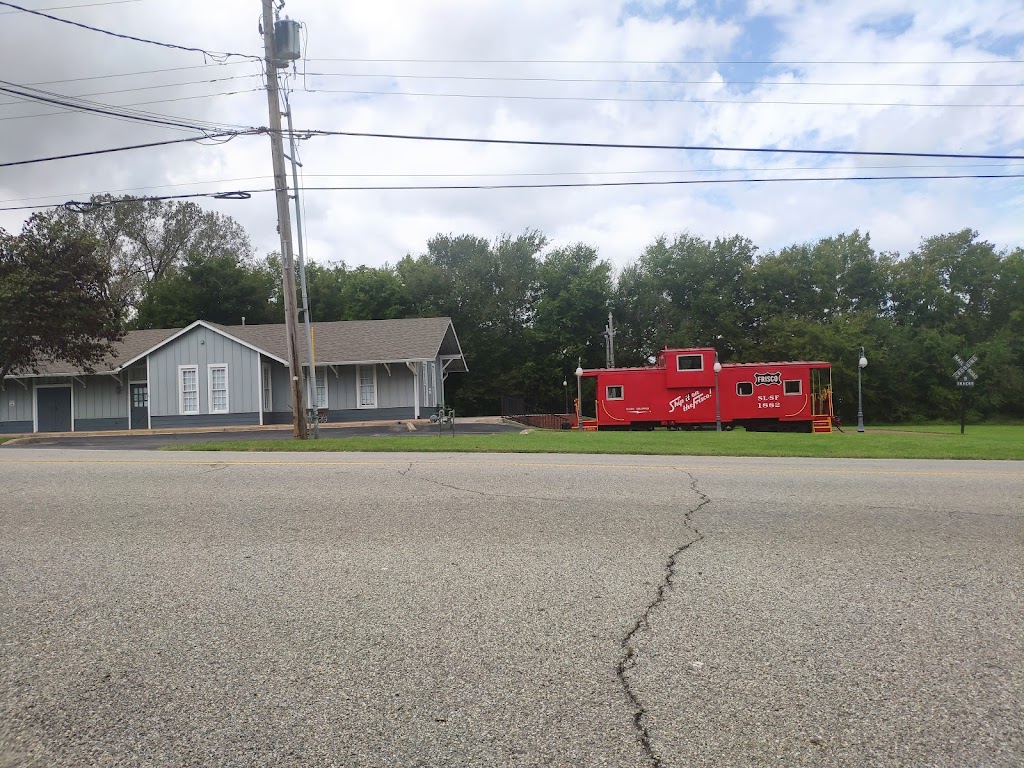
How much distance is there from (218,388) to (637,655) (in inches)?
1122

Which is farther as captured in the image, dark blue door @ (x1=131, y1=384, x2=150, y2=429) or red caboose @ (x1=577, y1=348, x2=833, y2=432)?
dark blue door @ (x1=131, y1=384, x2=150, y2=429)

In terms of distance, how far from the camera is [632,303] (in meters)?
53.8

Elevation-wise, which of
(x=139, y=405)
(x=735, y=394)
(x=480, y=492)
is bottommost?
(x=480, y=492)

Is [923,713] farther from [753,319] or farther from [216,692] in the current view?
[753,319]

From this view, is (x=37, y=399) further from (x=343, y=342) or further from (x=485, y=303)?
(x=485, y=303)

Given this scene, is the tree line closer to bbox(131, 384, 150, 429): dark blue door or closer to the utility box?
bbox(131, 384, 150, 429): dark blue door

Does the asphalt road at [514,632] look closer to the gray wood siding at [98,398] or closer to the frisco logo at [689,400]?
the frisco logo at [689,400]

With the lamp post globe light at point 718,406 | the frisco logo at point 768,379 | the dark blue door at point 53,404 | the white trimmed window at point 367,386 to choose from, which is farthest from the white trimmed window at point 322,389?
the frisco logo at point 768,379

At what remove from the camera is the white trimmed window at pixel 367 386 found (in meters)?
30.8

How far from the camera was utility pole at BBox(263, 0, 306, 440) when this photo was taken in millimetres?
18516

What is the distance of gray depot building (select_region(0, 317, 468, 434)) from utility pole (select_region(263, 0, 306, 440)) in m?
10.1

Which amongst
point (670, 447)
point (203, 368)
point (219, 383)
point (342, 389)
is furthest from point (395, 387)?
point (670, 447)

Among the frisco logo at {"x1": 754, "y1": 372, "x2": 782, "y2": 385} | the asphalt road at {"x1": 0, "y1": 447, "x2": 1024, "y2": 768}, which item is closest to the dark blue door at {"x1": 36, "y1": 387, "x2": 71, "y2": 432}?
the asphalt road at {"x1": 0, "y1": 447, "x2": 1024, "y2": 768}

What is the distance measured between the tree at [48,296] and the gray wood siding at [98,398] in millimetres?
4635
